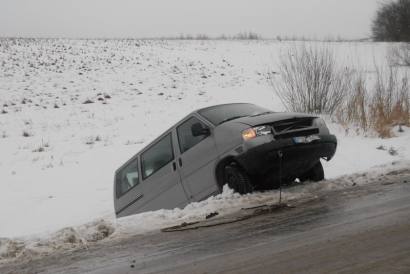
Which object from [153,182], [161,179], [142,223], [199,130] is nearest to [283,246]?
[142,223]

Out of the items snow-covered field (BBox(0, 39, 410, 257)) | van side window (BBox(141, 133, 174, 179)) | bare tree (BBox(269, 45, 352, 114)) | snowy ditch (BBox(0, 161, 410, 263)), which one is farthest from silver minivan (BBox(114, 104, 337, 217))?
bare tree (BBox(269, 45, 352, 114))

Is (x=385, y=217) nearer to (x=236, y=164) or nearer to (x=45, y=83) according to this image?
(x=236, y=164)

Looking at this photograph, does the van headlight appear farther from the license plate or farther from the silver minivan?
the license plate

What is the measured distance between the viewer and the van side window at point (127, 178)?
8.58m

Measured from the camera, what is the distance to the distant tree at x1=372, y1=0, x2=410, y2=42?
44750mm

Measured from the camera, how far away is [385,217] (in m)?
4.95

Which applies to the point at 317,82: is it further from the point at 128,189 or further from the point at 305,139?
the point at 305,139

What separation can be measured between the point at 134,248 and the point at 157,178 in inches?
107

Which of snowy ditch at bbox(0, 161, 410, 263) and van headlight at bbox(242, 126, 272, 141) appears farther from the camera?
van headlight at bbox(242, 126, 272, 141)

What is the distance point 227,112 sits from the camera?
748 cm

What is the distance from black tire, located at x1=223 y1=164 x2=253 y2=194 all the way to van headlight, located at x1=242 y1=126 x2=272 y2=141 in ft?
1.51

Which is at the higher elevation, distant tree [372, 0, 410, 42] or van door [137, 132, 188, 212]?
distant tree [372, 0, 410, 42]

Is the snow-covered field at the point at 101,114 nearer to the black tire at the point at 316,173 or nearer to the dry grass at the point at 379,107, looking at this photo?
the dry grass at the point at 379,107

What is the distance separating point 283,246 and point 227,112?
11.2 feet
